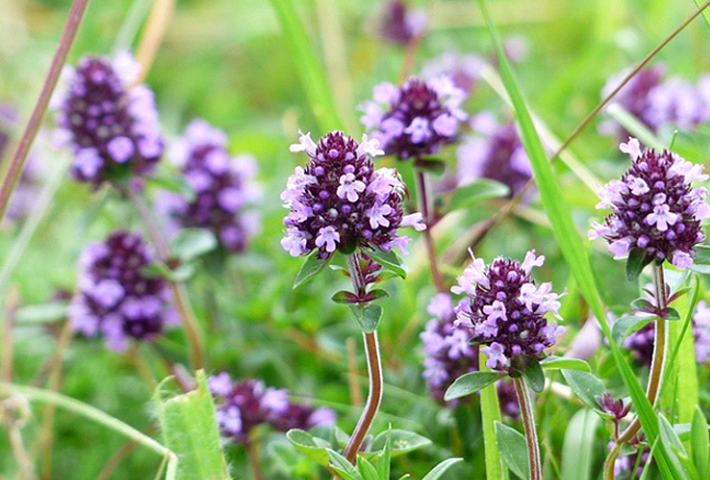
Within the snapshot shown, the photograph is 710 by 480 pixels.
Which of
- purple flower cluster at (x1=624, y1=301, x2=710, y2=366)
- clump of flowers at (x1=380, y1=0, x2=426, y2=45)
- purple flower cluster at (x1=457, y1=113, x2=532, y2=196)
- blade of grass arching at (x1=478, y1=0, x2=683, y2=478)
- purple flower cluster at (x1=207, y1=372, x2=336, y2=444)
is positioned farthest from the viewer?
clump of flowers at (x1=380, y1=0, x2=426, y2=45)

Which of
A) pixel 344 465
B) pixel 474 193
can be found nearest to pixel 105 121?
pixel 474 193

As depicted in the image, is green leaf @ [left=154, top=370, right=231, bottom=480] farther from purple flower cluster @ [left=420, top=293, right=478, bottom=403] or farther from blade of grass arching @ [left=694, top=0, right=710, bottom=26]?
blade of grass arching @ [left=694, top=0, right=710, bottom=26]

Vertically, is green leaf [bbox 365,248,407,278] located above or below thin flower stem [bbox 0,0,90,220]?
below

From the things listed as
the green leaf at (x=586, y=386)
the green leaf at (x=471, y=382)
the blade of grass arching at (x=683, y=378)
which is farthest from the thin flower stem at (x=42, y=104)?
the blade of grass arching at (x=683, y=378)

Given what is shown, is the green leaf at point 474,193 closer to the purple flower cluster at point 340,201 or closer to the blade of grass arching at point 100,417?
the purple flower cluster at point 340,201

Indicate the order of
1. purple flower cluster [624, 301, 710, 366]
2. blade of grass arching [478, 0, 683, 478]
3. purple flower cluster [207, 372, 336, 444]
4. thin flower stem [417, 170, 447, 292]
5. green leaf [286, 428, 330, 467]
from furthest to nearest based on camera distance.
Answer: thin flower stem [417, 170, 447, 292] < purple flower cluster [207, 372, 336, 444] < purple flower cluster [624, 301, 710, 366] < green leaf [286, 428, 330, 467] < blade of grass arching [478, 0, 683, 478]

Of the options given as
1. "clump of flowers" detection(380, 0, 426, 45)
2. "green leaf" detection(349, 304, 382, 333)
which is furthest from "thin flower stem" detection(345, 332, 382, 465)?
"clump of flowers" detection(380, 0, 426, 45)
